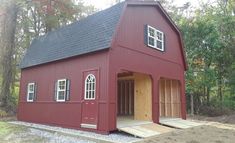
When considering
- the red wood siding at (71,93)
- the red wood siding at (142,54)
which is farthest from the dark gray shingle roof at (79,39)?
the red wood siding at (142,54)

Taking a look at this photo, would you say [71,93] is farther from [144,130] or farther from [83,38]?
[144,130]

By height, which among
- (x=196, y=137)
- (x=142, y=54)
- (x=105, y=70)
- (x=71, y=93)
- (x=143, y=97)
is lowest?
(x=196, y=137)

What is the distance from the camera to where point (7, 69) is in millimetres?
20844

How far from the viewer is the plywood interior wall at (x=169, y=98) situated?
15688 mm

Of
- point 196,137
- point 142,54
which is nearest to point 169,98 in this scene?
point 142,54

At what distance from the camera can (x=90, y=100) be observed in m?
11.0

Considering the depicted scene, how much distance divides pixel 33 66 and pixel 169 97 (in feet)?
28.4

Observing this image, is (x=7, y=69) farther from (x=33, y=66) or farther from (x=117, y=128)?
(x=117, y=128)

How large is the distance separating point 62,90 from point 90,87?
8.05 ft

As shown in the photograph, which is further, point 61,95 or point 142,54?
point 61,95

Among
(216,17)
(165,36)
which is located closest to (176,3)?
(216,17)

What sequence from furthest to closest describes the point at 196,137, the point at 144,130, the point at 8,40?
the point at 8,40, the point at 144,130, the point at 196,137

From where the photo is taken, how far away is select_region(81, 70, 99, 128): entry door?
10680 millimetres

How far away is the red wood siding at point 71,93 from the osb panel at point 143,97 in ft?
10.8
